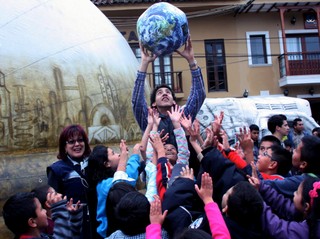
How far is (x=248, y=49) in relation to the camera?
1961 centimetres

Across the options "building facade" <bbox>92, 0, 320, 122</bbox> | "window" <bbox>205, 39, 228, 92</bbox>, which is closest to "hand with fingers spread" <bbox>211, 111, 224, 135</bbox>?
"building facade" <bbox>92, 0, 320, 122</bbox>

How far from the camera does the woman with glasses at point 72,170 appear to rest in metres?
3.60

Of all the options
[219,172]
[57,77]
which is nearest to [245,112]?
[57,77]

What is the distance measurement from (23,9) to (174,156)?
326 cm

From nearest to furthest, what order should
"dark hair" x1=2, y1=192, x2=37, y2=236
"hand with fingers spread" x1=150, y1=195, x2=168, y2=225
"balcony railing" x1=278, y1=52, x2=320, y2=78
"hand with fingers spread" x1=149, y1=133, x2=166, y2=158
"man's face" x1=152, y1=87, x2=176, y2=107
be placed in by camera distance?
"hand with fingers spread" x1=150, y1=195, x2=168, y2=225 → "dark hair" x1=2, y1=192, x2=37, y2=236 → "hand with fingers spread" x1=149, y1=133, x2=166, y2=158 → "man's face" x1=152, y1=87, x2=176, y2=107 → "balcony railing" x1=278, y1=52, x2=320, y2=78

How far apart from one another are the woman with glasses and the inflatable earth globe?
118 cm

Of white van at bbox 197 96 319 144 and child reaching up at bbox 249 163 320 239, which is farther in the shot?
white van at bbox 197 96 319 144

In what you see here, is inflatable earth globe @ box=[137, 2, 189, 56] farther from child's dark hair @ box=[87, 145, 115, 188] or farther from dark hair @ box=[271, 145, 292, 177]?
dark hair @ box=[271, 145, 292, 177]

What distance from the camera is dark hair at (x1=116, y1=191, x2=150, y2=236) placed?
2623mm

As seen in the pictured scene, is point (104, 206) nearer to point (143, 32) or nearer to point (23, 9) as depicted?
point (143, 32)

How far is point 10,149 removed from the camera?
509 centimetres

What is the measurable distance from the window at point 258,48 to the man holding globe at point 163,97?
15938mm

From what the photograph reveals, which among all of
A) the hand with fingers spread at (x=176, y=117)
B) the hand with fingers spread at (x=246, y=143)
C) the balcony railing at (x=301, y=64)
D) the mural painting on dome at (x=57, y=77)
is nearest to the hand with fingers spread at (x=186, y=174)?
the hand with fingers spread at (x=176, y=117)

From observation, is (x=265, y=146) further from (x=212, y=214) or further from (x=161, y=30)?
(x=212, y=214)
